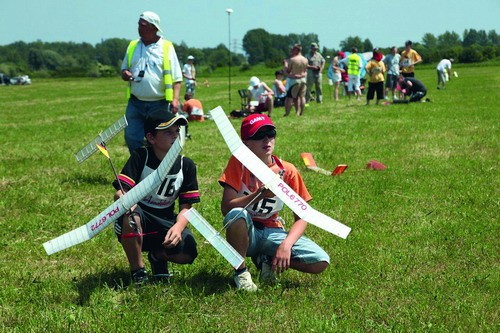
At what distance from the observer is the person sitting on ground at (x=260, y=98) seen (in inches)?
733

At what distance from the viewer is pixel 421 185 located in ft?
25.1

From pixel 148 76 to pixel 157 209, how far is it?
3.41 meters

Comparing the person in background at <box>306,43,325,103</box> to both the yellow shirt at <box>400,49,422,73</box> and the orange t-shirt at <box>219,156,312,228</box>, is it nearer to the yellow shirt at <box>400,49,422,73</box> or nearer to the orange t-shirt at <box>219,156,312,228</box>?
the yellow shirt at <box>400,49,422,73</box>

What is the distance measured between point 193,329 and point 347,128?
33.8 feet

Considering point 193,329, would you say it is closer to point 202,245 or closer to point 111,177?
point 202,245

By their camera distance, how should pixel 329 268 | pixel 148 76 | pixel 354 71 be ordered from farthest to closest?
pixel 354 71, pixel 148 76, pixel 329 268

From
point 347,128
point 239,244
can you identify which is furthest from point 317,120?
point 239,244

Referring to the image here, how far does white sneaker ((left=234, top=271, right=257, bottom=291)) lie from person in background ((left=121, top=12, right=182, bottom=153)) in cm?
370

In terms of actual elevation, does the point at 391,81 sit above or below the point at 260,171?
below

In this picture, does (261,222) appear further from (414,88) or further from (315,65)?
(315,65)

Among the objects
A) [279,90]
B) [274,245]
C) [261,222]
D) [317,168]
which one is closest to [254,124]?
[261,222]

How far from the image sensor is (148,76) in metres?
7.57

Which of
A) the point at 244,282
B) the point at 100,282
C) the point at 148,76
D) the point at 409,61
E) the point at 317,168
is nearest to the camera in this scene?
the point at 244,282

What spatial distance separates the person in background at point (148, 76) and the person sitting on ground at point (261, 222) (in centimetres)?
337
